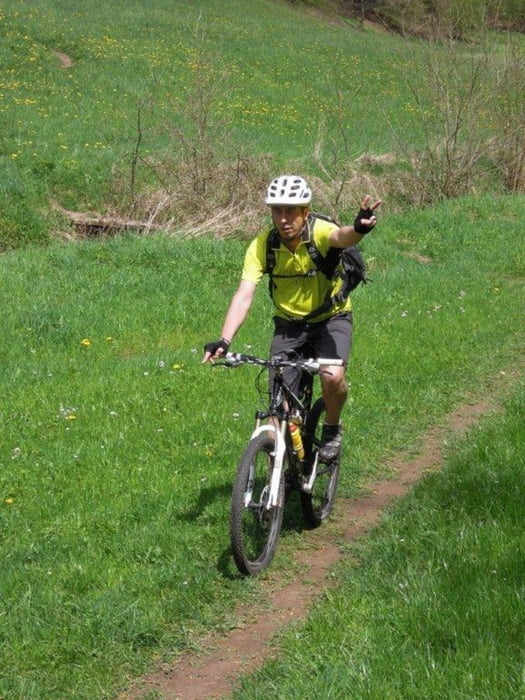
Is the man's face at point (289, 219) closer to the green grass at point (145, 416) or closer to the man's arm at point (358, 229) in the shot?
the man's arm at point (358, 229)

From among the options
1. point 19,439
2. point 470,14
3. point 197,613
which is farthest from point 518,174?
point 197,613

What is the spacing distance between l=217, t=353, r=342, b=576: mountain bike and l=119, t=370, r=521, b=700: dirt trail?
23 cm

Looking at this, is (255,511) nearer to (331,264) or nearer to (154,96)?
(331,264)

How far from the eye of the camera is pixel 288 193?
17.5ft

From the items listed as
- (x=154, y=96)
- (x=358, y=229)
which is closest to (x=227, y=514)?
(x=358, y=229)

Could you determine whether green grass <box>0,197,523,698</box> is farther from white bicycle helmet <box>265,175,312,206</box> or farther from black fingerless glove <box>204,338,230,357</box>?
white bicycle helmet <box>265,175,312,206</box>

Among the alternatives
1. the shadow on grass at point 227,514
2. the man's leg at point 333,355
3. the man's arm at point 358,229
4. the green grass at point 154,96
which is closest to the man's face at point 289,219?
the man's arm at point 358,229

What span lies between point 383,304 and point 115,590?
759 cm

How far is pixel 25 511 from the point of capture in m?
5.86

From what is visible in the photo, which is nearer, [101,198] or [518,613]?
[518,613]

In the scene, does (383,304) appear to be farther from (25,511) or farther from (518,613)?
(518,613)

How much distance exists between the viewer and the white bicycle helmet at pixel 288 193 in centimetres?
531

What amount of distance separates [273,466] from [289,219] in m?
1.45

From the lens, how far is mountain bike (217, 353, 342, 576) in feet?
16.5
